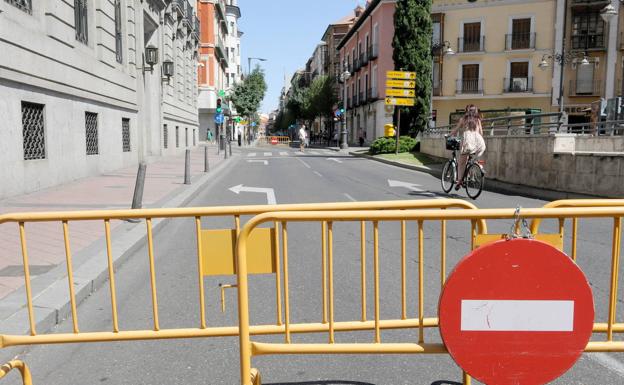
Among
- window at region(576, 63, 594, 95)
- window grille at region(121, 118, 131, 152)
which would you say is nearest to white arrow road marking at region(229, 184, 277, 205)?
window grille at region(121, 118, 131, 152)

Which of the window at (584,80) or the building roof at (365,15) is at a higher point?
the building roof at (365,15)

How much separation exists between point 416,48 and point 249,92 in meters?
33.0

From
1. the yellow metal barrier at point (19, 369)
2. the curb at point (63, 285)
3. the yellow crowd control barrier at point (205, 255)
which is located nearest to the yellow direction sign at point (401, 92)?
the curb at point (63, 285)

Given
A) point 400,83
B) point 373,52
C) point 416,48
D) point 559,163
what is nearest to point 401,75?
point 400,83

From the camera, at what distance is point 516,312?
248cm

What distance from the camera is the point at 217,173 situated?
1697cm

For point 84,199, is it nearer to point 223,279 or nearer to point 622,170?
point 223,279

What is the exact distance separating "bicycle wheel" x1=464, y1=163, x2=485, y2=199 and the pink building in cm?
2417

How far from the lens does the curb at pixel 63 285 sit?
11.9ft

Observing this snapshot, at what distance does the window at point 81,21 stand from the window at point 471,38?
3265 centimetres

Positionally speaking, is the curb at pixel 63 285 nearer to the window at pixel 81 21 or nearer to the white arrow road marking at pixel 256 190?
the white arrow road marking at pixel 256 190

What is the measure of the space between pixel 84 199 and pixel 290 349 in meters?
7.98

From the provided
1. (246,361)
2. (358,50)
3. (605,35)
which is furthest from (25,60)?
(358,50)

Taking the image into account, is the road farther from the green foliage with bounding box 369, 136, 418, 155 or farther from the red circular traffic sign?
the green foliage with bounding box 369, 136, 418, 155
